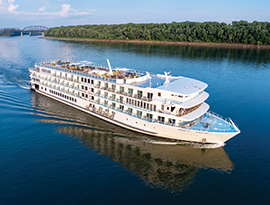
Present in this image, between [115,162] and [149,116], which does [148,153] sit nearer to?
[115,162]

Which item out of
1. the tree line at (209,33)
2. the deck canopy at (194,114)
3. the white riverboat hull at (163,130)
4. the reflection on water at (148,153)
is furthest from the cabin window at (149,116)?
the tree line at (209,33)

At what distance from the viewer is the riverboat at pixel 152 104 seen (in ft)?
119

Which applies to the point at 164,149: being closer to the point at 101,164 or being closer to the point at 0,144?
the point at 101,164

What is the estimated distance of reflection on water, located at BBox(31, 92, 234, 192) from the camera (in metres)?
29.9

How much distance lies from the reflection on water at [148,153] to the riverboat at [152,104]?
1.88m

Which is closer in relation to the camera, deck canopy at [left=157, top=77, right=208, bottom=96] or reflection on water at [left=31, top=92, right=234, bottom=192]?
reflection on water at [left=31, top=92, right=234, bottom=192]

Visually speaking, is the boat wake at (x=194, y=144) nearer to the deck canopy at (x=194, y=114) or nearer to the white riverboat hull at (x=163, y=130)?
the white riverboat hull at (x=163, y=130)

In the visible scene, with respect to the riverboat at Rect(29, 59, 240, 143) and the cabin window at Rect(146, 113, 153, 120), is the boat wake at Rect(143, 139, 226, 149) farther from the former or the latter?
the cabin window at Rect(146, 113, 153, 120)

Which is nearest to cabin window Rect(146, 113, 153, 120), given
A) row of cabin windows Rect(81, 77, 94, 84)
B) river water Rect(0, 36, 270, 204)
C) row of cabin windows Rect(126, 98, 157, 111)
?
row of cabin windows Rect(126, 98, 157, 111)

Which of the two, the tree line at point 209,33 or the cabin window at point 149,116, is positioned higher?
the tree line at point 209,33

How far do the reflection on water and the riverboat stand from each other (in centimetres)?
188

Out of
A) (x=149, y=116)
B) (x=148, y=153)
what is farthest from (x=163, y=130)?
(x=148, y=153)

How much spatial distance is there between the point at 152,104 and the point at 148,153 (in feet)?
29.5

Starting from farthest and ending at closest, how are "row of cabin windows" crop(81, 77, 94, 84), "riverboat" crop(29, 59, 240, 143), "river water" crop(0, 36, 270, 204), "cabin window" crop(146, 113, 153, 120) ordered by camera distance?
"row of cabin windows" crop(81, 77, 94, 84)
"cabin window" crop(146, 113, 153, 120)
"riverboat" crop(29, 59, 240, 143)
"river water" crop(0, 36, 270, 204)
